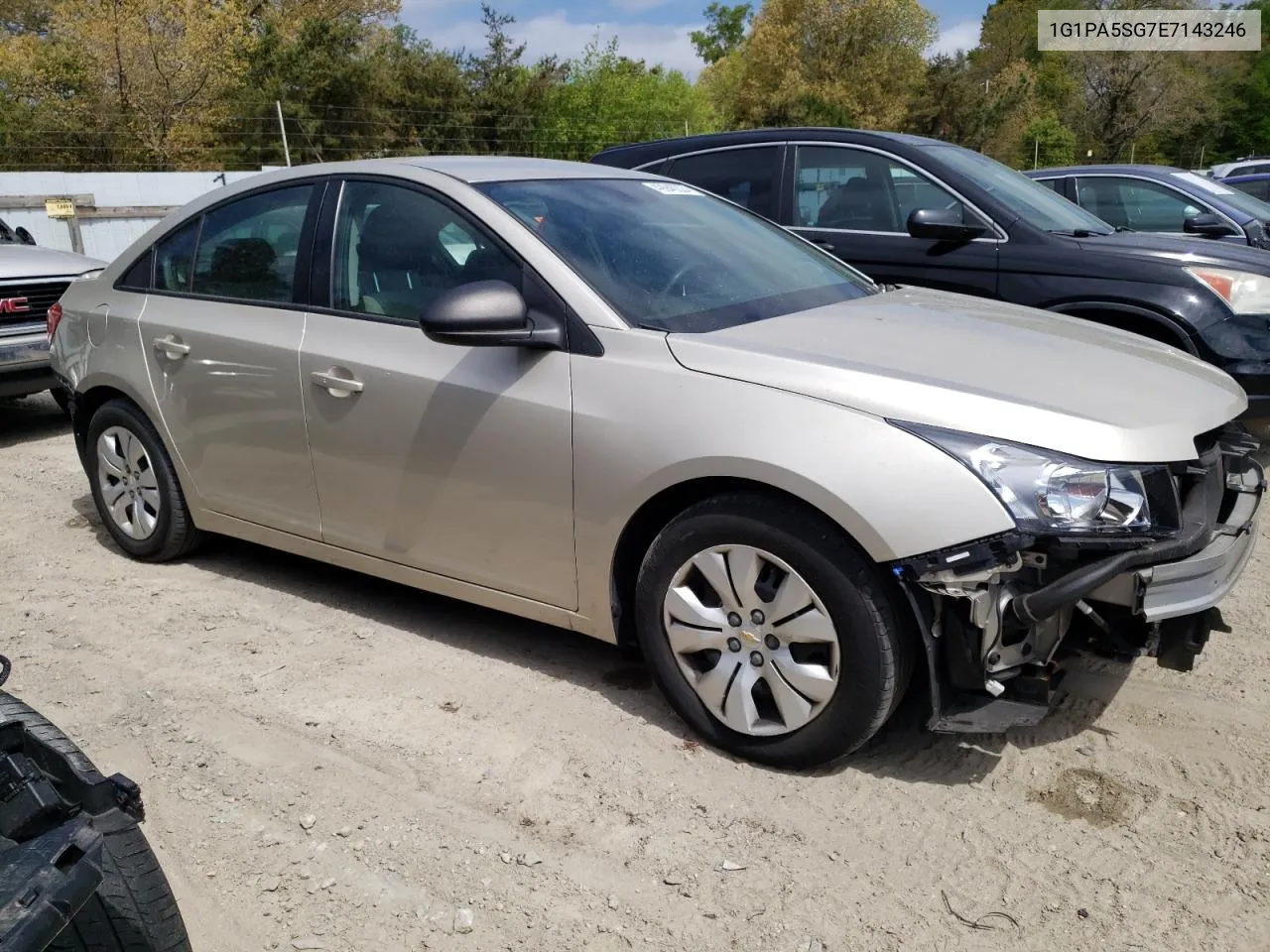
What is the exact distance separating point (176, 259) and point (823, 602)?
318cm

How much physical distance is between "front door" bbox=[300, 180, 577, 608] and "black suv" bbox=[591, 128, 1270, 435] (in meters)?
2.94

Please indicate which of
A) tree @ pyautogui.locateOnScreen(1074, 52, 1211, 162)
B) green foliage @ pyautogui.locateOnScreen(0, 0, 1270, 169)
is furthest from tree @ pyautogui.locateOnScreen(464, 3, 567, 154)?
tree @ pyautogui.locateOnScreen(1074, 52, 1211, 162)

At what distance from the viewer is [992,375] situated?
2.89m

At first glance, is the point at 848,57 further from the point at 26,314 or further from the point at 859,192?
the point at 26,314

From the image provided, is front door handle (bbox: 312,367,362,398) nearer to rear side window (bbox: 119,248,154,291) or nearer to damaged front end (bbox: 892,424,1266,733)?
rear side window (bbox: 119,248,154,291)

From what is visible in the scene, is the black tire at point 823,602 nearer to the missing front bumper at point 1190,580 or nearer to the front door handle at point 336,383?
the missing front bumper at point 1190,580

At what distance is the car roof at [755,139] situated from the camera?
20.0ft

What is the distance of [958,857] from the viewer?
2.66m

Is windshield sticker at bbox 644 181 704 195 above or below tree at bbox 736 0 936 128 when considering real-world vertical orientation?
below

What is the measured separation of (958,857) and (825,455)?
1.04 metres

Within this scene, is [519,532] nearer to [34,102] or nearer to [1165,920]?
[1165,920]

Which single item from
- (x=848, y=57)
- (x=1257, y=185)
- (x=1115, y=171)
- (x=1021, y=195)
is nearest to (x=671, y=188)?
(x=1021, y=195)

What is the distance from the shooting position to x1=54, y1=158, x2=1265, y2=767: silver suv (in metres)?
2.65

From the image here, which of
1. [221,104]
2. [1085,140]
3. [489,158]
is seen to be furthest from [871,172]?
[1085,140]
